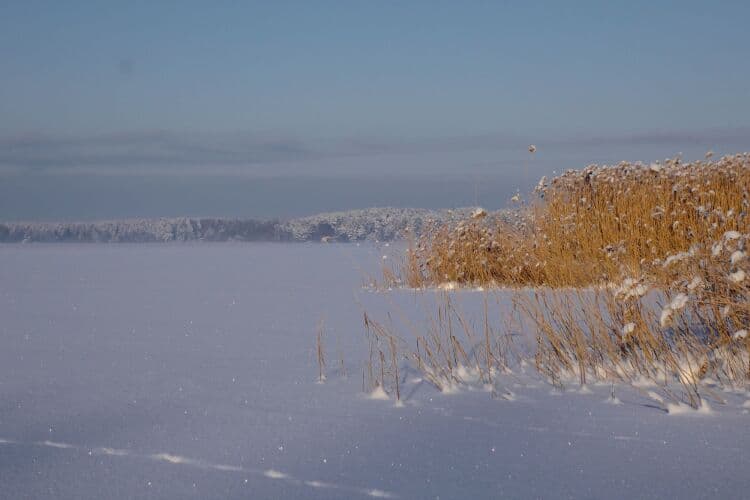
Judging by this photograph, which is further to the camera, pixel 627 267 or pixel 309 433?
pixel 627 267

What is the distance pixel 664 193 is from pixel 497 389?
13.7 ft

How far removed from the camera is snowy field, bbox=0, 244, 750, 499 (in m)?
1.81

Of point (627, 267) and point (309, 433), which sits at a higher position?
point (627, 267)

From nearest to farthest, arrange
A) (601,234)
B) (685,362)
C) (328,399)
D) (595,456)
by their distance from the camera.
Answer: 1. (595,456)
2. (328,399)
3. (685,362)
4. (601,234)

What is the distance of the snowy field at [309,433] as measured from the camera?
1807 mm

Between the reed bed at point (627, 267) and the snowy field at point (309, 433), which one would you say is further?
the reed bed at point (627, 267)

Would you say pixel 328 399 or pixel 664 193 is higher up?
pixel 664 193

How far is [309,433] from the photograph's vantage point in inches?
89.0

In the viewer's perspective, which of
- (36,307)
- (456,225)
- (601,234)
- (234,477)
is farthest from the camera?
(456,225)

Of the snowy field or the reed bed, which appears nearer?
the snowy field

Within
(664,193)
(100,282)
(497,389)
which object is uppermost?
(664,193)

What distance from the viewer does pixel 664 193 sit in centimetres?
629

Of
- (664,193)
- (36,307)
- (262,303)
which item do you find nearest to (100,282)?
(36,307)

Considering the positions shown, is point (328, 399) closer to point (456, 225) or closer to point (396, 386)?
point (396, 386)
